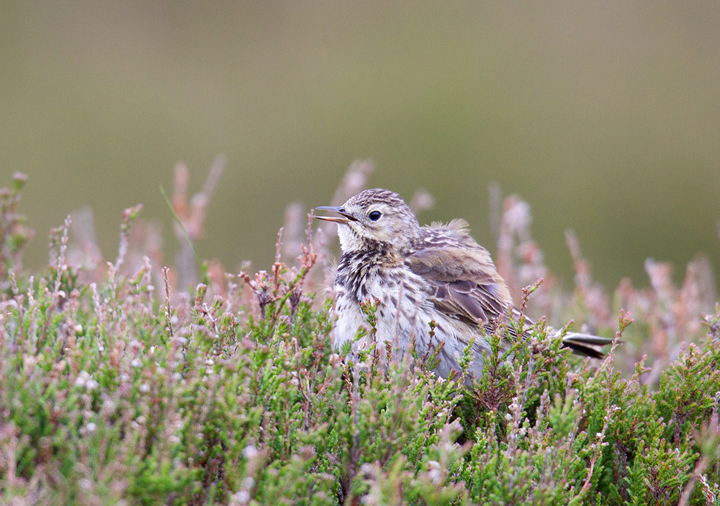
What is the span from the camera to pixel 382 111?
17.8 metres

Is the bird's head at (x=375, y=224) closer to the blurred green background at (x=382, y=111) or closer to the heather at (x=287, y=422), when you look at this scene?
the heather at (x=287, y=422)

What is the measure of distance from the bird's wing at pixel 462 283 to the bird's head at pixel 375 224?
0.17 m

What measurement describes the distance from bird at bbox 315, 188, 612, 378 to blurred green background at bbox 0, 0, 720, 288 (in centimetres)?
841

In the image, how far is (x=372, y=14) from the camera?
2008cm

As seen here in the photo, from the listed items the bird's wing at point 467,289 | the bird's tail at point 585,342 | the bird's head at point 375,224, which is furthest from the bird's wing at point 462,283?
the bird's tail at point 585,342

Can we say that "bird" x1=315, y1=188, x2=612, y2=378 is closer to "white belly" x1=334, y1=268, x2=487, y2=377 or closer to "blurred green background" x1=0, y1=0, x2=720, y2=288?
"white belly" x1=334, y1=268, x2=487, y2=377

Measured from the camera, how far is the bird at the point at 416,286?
154 inches

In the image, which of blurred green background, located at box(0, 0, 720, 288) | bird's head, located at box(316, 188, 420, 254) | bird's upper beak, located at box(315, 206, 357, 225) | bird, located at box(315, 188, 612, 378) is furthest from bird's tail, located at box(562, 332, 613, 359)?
blurred green background, located at box(0, 0, 720, 288)

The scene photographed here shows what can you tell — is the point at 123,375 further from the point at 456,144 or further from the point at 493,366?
the point at 456,144

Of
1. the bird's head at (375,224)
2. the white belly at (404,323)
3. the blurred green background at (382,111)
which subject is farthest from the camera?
the blurred green background at (382,111)

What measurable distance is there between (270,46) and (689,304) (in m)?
16.0

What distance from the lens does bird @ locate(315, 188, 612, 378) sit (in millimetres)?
3920

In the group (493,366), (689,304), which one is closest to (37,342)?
(493,366)

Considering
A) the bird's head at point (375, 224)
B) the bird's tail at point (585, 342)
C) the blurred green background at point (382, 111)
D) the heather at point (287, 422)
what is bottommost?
the heather at point (287, 422)
